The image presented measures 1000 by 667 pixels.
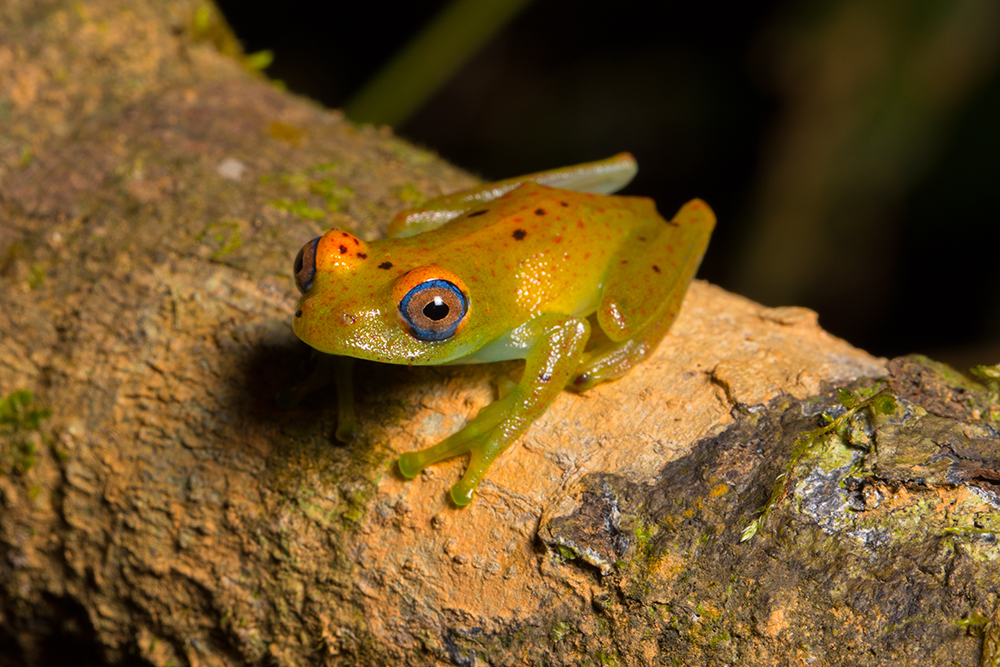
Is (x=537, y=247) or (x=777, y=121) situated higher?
(x=777, y=121)

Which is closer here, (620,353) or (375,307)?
(375,307)

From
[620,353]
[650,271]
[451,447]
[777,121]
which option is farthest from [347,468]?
[777,121]

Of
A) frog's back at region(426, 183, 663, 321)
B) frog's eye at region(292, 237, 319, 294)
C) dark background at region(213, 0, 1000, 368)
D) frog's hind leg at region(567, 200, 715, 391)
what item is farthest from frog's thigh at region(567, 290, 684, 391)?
dark background at region(213, 0, 1000, 368)

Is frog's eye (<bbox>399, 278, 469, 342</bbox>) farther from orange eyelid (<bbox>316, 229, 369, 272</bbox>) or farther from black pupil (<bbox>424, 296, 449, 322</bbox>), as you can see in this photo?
orange eyelid (<bbox>316, 229, 369, 272</bbox>)

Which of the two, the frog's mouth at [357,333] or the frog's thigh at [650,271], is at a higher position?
the frog's thigh at [650,271]

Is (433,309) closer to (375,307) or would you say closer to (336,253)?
(375,307)

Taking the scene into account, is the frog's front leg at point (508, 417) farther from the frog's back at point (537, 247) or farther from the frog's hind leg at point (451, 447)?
the frog's back at point (537, 247)

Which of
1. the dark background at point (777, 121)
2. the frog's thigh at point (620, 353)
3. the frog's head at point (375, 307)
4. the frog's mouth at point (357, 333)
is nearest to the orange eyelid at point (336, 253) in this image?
the frog's head at point (375, 307)
